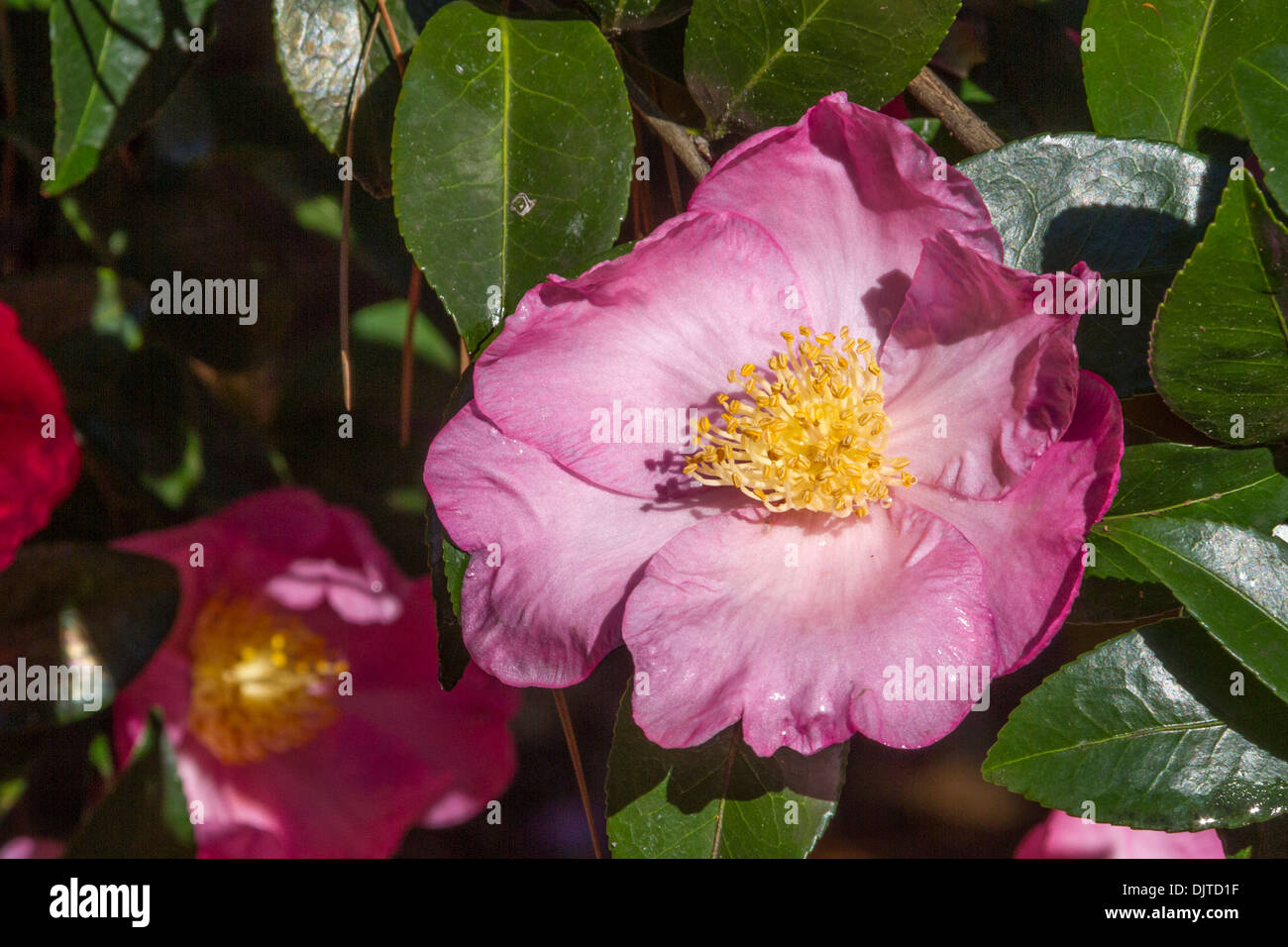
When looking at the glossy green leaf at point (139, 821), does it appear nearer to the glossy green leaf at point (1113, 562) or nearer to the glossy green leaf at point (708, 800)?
the glossy green leaf at point (708, 800)

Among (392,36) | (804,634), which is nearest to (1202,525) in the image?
(804,634)

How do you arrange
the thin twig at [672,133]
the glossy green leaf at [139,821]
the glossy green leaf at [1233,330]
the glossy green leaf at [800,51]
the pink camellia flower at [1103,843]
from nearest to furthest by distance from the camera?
1. the glossy green leaf at [1233,330]
2. the glossy green leaf at [800,51]
3. the thin twig at [672,133]
4. the glossy green leaf at [139,821]
5. the pink camellia flower at [1103,843]

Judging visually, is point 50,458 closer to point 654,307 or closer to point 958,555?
point 654,307

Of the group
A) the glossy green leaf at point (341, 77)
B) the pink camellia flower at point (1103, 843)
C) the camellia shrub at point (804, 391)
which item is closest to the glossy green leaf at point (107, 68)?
the camellia shrub at point (804, 391)

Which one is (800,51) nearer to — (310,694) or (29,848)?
(310,694)

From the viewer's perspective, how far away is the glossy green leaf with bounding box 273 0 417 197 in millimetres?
847

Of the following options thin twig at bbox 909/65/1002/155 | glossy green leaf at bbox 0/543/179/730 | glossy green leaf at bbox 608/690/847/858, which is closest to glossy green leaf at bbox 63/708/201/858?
glossy green leaf at bbox 0/543/179/730

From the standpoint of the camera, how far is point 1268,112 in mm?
641

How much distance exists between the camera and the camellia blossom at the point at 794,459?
66 centimetres

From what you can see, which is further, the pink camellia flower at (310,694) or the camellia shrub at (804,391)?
the pink camellia flower at (310,694)

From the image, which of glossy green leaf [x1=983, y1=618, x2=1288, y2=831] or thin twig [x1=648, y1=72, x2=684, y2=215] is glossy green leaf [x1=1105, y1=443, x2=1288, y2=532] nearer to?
glossy green leaf [x1=983, y1=618, x2=1288, y2=831]

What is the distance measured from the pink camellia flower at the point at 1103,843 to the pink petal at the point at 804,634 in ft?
1.66

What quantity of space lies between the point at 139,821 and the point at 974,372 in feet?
2.55

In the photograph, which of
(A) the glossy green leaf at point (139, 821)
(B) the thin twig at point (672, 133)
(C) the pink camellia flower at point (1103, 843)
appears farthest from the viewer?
(C) the pink camellia flower at point (1103, 843)
